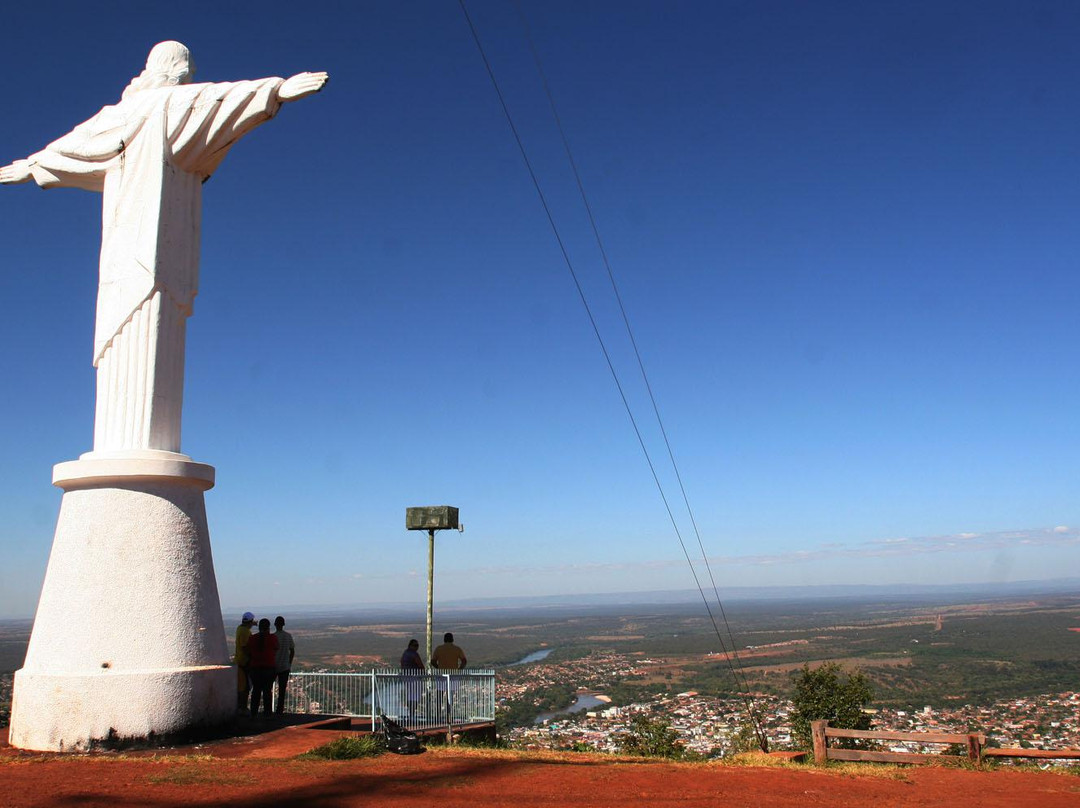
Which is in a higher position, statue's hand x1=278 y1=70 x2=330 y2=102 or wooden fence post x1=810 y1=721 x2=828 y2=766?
statue's hand x1=278 y1=70 x2=330 y2=102

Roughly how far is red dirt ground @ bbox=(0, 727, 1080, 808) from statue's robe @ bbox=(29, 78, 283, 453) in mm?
3670

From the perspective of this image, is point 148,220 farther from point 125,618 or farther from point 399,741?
point 399,741

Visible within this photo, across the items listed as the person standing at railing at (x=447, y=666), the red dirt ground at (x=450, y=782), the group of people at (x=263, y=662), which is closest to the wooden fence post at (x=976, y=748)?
the red dirt ground at (x=450, y=782)

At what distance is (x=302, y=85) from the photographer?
10445 mm

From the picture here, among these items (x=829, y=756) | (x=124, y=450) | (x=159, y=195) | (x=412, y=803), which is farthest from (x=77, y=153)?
(x=829, y=756)

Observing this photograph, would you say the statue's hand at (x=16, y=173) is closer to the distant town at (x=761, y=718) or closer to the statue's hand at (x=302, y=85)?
the statue's hand at (x=302, y=85)

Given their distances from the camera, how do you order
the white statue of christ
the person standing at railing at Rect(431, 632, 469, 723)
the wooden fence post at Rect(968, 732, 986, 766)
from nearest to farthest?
the white statue of christ, the wooden fence post at Rect(968, 732, 986, 766), the person standing at railing at Rect(431, 632, 469, 723)

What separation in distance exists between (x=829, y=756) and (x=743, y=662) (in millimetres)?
52748

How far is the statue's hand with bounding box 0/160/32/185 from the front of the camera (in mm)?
11078

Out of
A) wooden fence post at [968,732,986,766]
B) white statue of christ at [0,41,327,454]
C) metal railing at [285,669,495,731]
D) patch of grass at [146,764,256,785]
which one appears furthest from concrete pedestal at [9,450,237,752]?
wooden fence post at [968,732,986,766]

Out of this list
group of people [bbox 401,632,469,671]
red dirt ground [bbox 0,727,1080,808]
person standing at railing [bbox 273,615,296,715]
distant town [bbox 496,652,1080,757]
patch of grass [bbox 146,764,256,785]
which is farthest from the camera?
distant town [bbox 496,652,1080,757]

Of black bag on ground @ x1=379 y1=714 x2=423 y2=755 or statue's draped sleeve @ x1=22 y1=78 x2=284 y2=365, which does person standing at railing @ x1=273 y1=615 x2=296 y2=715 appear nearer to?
black bag on ground @ x1=379 y1=714 x2=423 y2=755

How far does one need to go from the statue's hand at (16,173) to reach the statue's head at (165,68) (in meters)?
1.61

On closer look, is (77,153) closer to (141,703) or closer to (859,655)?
(141,703)
